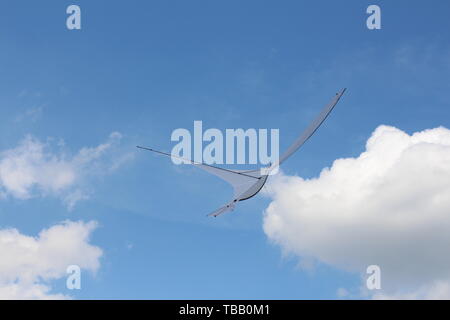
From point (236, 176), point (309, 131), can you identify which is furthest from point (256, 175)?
point (309, 131)

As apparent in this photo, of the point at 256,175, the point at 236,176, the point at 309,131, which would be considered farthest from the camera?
the point at 236,176

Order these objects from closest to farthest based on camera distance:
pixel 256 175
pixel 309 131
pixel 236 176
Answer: pixel 309 131
pixel 256 175
pixel 236 176

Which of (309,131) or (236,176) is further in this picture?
(236,176)

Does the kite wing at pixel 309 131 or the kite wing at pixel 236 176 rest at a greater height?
the kite wing at pixel 309 131

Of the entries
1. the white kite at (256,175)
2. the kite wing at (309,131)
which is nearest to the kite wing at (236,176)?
the white kite at (256,175)

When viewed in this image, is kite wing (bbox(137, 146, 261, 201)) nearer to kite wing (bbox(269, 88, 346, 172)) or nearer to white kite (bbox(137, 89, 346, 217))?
white kite (bbox(137, 89, 346, 217))

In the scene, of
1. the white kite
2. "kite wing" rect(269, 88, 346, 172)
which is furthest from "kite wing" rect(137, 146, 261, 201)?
"kite wing" rect(269, 88, 346, 172)

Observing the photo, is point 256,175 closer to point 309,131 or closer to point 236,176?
point 236,176

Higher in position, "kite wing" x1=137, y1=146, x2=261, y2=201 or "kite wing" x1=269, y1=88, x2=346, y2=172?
"kite wing" x1=269, y1=88, x2=346, y2=172

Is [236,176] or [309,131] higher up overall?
[309,131]

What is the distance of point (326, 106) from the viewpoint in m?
61.2

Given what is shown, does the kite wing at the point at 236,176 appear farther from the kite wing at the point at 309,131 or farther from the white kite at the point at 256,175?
the kite wing at the point at 309,131

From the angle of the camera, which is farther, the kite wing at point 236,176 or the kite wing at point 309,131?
the kite wing at point 236,176
